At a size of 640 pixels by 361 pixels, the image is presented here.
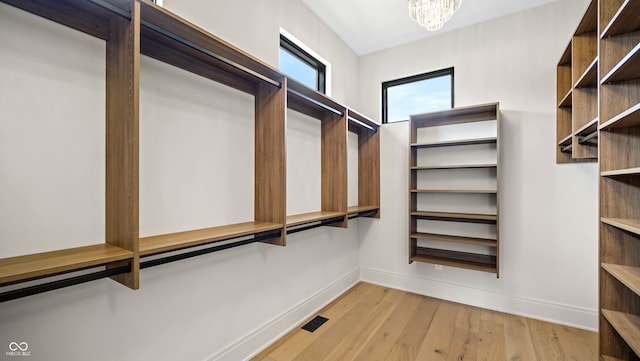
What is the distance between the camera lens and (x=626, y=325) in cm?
126

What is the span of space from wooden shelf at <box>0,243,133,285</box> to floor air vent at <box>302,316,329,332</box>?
5.77 feet

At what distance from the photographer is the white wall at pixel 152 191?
1.05m

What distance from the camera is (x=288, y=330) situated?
231 centimetres

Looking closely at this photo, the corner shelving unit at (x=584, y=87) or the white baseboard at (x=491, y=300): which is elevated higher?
the corner shelving unit at (x=584, y=87)

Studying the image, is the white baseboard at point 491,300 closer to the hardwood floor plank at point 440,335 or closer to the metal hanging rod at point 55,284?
the hardwood floor plank at point 440,335

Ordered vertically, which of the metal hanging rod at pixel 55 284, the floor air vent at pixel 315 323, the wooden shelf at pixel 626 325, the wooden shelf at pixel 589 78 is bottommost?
the floor air vent at pixel 315 323

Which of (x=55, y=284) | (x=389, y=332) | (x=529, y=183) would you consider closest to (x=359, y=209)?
(x=389, y=332)

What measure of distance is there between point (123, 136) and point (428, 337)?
2563 millimetres

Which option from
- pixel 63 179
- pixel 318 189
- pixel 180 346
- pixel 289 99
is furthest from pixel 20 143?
pixel 318 189

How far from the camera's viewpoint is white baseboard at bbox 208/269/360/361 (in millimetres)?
1856

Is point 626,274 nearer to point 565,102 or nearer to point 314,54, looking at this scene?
point 565,102

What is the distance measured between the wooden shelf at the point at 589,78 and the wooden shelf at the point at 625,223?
2.99 ft

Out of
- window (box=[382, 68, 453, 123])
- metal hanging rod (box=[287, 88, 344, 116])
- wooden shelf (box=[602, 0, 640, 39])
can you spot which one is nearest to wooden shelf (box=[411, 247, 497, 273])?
window (box=[382, 68, 453, 123])

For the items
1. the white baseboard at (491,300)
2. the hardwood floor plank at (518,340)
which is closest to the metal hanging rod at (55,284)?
the hardwood floor plank at (518,340)
